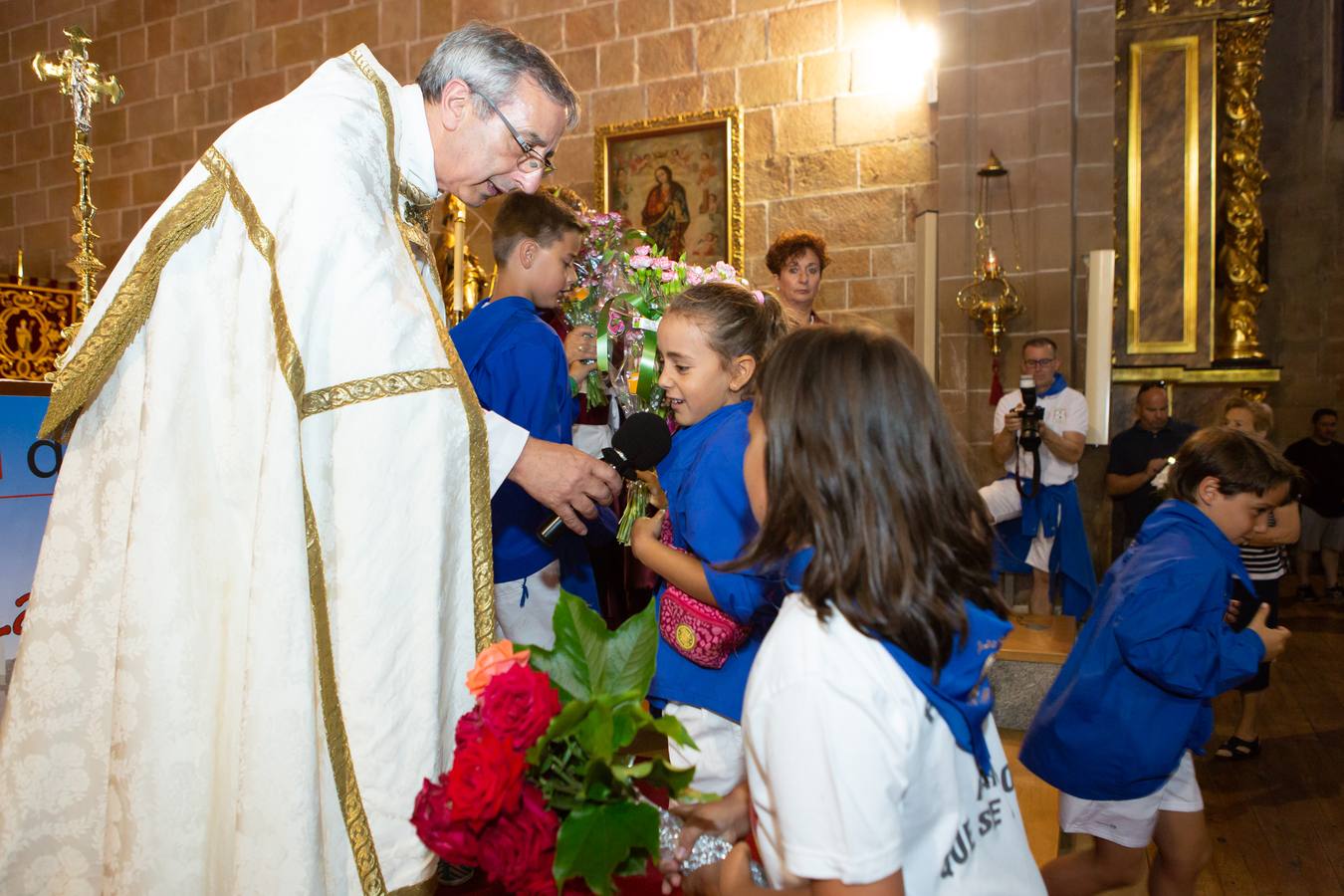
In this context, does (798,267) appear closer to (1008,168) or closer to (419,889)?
(1008,168)

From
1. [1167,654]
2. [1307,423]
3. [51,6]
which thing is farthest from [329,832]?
[1307,423]

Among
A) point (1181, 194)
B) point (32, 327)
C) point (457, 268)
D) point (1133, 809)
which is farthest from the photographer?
point (1181, 194)

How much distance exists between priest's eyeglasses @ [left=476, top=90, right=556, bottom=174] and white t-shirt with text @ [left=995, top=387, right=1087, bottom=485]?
359cm

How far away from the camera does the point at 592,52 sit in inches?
270

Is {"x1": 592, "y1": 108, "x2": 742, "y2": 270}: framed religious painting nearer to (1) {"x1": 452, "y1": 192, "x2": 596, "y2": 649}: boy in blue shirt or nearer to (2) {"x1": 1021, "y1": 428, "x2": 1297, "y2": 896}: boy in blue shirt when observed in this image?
(1) {"x1": 452, "y1": 192, "x2": 596, "y2": 649}: boy in blue shirt

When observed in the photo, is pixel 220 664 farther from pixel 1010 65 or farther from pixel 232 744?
pixel 1010 65

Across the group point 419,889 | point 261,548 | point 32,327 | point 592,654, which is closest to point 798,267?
point 32,327

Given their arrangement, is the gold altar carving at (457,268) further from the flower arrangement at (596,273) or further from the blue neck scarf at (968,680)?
the blue neck scarf at (968,680)

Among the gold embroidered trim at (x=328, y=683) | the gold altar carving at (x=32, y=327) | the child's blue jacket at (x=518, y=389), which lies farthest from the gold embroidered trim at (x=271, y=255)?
the gold altar carving at (x=32, y=327)

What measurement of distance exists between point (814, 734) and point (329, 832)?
909 mm

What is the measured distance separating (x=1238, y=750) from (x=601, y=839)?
4.13 meters

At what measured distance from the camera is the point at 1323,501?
844cm

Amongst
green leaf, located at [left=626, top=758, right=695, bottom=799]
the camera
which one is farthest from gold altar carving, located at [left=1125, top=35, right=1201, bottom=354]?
green leaf, located at [left=626, top=758, right=695, bottom=799]

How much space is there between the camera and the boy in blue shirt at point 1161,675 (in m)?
2.16
